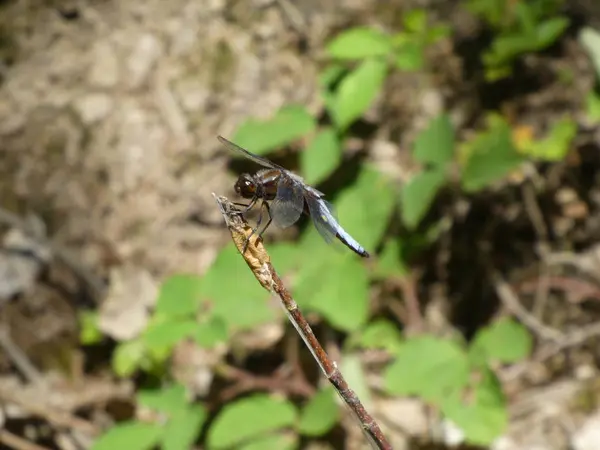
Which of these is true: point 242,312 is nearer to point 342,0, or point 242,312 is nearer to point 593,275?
point 593,275

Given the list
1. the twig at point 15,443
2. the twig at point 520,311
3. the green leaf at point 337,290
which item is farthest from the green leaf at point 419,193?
the twig at point 15,443

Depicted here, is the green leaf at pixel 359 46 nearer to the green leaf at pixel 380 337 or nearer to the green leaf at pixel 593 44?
the green leaf at pixel 593 44

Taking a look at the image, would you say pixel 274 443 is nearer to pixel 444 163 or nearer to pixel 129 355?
pixel 129 355

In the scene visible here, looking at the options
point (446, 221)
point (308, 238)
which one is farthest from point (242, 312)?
point (446, 221)

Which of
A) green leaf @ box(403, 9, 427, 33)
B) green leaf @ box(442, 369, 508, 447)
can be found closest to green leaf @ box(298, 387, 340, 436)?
green leaf @ box(442, 369, 508, 447)

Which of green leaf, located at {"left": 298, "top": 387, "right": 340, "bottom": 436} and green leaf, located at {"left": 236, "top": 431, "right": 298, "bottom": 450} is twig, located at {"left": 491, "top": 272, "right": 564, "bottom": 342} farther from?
green leaf, located at {"left": 236, "top": 431, "right": 298, "bottom": 450}

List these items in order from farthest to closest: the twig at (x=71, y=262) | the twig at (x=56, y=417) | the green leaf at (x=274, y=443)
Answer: the twig at (x=71, y=262), the twig at (x=56, y=417), the green leaf at (x=274, y=443)

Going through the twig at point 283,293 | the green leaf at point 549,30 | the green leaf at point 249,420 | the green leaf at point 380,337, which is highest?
the green leaf at point 549,30
